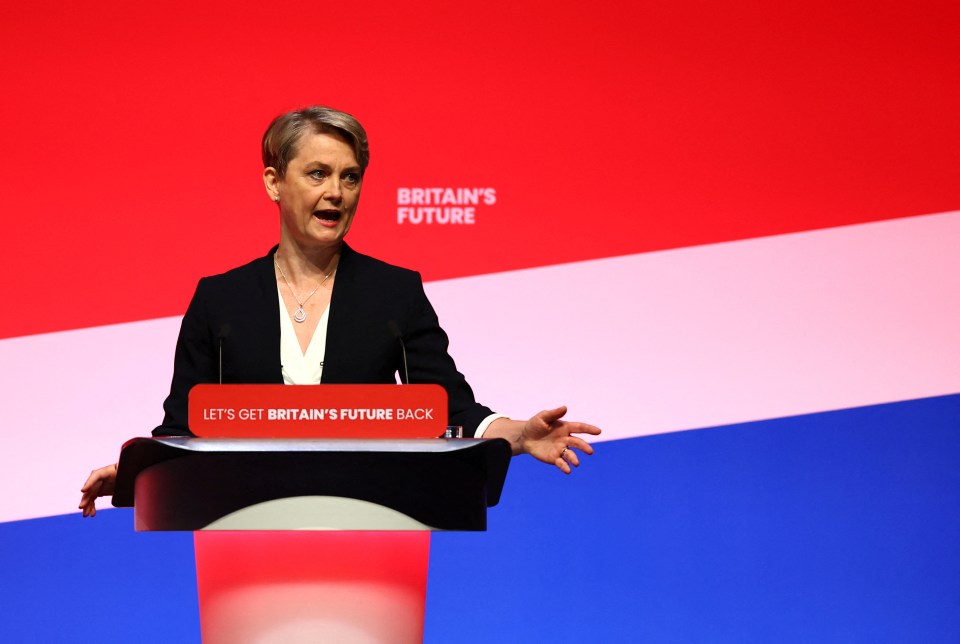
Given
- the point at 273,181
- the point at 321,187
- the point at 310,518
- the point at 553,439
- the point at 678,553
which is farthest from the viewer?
the point at 678,553

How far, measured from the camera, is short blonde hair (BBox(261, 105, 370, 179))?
1.83 metres

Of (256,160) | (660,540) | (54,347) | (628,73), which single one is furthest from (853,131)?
(54,347)

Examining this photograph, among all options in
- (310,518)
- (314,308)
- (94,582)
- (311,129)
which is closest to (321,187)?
(311,129)

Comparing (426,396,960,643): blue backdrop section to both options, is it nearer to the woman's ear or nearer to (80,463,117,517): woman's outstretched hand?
the woman's ear

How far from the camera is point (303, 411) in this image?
1.39 metres

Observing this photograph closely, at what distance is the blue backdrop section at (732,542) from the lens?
326 cm

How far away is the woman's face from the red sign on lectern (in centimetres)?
51

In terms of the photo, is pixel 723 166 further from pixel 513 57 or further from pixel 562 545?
pixel 562 545

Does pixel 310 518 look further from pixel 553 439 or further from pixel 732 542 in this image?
pixel 732 542

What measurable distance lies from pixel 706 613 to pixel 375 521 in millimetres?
2191

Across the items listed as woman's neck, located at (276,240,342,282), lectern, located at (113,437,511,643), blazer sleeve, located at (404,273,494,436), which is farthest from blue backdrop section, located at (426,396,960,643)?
lectern, located at (113,437,511,643)

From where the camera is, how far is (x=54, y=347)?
3.18 m

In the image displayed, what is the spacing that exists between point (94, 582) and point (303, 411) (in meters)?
2.10

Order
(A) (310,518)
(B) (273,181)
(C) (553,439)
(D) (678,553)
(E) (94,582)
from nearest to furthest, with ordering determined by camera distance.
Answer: (A) (310,518) < (C) (553,439) < (B) (273,181) < (E) (94,582) < (D) (678,553)
